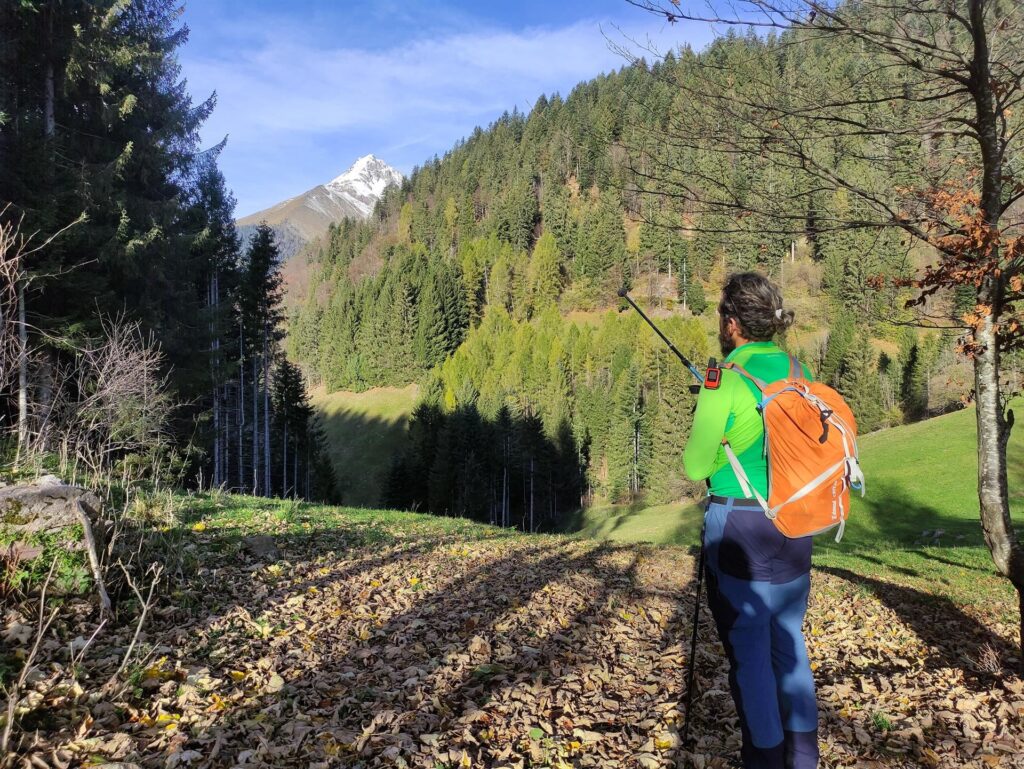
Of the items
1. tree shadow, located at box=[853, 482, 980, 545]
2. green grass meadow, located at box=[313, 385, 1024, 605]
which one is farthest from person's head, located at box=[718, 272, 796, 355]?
tree shadow, located at box=[853, 482, 980, 545]

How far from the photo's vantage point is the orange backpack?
2.74 m

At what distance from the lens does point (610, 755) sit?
11.9 ft

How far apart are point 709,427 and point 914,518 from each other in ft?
108

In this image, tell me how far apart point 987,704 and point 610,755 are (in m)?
2.87

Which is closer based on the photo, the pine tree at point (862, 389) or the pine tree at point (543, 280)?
the pine tree at point (862, 389)

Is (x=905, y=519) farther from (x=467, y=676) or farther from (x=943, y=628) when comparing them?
(x=467, y=676)

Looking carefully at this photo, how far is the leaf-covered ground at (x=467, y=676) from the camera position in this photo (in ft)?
11.6

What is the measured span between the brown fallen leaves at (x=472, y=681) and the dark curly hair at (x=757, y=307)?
274cm

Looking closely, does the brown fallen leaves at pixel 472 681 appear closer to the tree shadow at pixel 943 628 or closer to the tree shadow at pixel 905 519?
the tree shadow at pixel 943 628

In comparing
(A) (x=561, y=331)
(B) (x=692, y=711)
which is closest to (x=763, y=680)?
(B) (x=692, y=711)

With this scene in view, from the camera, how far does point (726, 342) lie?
3.28 m

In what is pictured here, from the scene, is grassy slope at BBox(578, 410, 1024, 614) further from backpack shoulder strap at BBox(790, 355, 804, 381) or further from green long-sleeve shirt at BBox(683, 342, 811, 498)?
green long-sleeve shirt at BBox(683, 342, 811, 498)

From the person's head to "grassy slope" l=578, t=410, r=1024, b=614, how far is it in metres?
8.54

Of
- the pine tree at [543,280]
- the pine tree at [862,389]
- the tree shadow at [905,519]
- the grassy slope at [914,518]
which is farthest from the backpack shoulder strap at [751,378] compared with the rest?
the pine tree at [543,280]
